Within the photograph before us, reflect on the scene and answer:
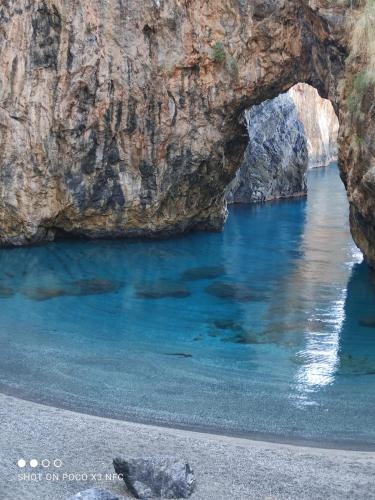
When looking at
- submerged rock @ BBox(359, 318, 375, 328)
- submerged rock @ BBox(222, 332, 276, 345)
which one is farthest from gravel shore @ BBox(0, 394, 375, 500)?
submerged rock @ BBox(359, 318, 375, 328)

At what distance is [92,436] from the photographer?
10547mm

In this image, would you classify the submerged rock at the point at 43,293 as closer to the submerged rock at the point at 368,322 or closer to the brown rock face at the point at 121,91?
the brown rock face at the point at 121,91

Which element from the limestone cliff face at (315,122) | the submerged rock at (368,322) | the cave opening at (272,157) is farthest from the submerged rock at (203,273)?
the limestone cliff face at (315,122)

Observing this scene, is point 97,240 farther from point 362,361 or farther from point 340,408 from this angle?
point 340,408

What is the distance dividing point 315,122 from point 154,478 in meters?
72.2

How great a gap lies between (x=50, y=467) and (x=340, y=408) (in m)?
5.28

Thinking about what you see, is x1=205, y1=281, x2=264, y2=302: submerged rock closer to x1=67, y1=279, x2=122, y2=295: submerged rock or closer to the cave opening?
x1=67, y1=279, x2=122, y2=295: submerged rock

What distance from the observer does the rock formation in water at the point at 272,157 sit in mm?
45250

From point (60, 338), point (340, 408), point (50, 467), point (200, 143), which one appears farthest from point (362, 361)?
point (200, 143)

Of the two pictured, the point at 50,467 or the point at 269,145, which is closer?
the point at 50,467

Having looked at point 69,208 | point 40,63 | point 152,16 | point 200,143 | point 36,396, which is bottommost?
point 36,396

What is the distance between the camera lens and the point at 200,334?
1675 cm

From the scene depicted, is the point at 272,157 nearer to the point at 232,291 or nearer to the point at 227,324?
the point at 232,291

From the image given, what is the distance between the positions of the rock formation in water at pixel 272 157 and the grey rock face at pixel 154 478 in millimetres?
36025
